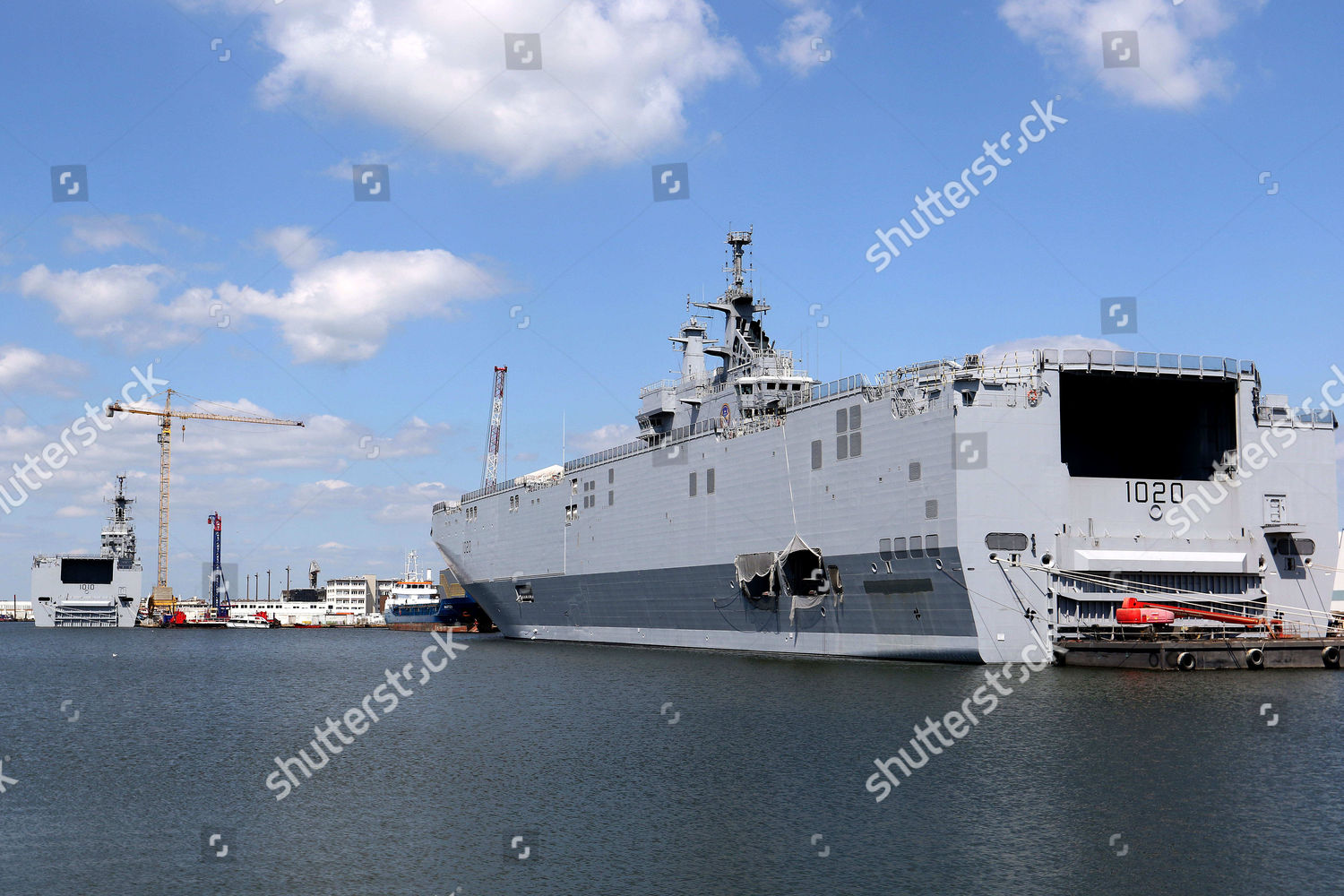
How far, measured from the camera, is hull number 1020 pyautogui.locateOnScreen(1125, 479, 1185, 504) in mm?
44938

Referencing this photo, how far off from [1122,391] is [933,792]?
1211 inches

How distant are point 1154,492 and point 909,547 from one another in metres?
9.91

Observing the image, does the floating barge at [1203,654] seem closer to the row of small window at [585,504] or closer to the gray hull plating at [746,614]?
the gray hull plating at [746,614]

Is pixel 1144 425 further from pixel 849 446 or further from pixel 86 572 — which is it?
pixel 86 572

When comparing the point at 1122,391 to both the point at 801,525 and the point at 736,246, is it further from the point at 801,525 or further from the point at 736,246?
the point at 736,246

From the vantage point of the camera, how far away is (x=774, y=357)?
61531 millimetres

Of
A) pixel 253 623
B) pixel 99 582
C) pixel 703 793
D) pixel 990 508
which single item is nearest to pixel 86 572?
pixel 99 582

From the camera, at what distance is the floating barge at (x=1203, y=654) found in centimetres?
4138

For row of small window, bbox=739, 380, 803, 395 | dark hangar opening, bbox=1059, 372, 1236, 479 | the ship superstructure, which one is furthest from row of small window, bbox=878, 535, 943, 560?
the ship superstructure

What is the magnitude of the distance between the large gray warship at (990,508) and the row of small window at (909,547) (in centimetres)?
9

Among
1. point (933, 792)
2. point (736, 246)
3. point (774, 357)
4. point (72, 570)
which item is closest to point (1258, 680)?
point (933, 792)

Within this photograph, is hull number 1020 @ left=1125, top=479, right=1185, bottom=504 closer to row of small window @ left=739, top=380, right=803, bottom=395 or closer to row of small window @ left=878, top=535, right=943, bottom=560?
row of small window @ left=878, top=535, right=943, bottom=560

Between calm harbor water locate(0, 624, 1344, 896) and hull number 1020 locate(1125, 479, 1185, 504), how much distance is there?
7309 millimetres

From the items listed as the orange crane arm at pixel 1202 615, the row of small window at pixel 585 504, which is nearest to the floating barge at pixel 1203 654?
the orange crane arm at pixel 1202 615
